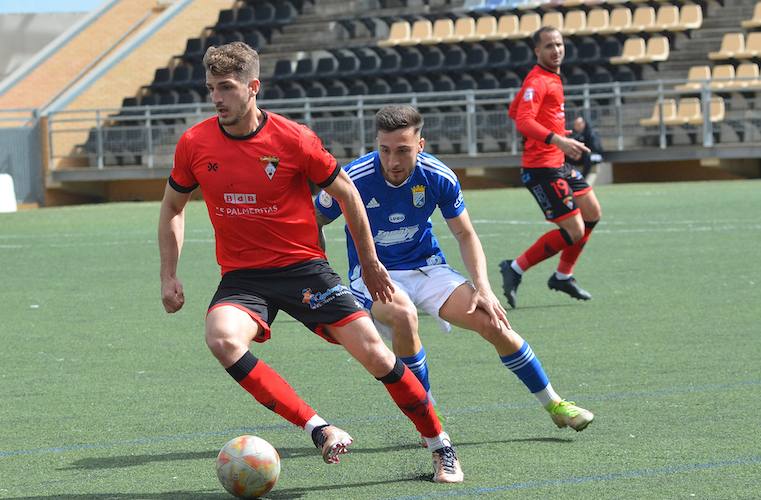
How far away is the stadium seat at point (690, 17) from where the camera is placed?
27.4 m

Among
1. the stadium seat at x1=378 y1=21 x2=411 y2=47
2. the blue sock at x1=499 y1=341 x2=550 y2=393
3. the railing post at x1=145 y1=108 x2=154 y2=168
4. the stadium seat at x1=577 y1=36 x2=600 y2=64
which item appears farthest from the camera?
the stadium seat at x1=378 y1=21 x2=411 y2=47

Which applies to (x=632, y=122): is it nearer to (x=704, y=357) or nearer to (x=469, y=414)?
(x=704, y=357)

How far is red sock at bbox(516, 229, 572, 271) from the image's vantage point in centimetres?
1045

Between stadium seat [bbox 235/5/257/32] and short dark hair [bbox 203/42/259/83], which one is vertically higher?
stadium seat [bbox 235/5/257/32]

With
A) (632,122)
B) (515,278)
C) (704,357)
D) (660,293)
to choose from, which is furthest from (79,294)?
(632,122)

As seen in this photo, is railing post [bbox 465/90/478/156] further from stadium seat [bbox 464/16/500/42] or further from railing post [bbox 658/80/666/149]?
stadium seat [bbox 464/16/500/42]

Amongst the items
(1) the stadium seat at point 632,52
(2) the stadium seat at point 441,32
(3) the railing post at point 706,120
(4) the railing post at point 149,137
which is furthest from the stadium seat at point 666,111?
(4) the railing post at point 149,137

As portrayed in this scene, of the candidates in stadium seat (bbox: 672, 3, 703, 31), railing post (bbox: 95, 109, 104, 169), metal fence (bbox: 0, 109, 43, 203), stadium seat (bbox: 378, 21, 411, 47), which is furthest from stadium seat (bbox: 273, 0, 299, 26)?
stadium seat (bbox: 672, 3, 703, 31)

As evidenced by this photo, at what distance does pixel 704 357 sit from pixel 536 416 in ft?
5.93

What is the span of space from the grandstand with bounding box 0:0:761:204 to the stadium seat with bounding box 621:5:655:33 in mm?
29

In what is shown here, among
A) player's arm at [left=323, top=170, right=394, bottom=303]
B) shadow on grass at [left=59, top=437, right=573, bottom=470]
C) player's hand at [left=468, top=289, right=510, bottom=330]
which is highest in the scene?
player's arm at [left=323, top=170, right=394, bottom=303]

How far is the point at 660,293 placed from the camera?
10789 mm

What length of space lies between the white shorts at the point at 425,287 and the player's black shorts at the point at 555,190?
4.24m

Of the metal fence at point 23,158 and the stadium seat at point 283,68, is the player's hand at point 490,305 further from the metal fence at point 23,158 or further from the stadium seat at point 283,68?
the stadium seat at point 283,68
